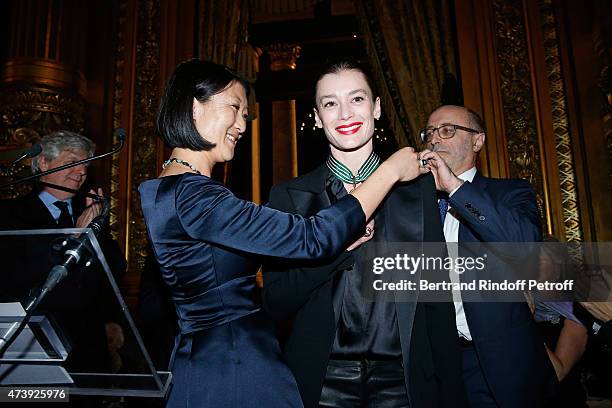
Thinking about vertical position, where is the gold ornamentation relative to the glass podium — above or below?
above

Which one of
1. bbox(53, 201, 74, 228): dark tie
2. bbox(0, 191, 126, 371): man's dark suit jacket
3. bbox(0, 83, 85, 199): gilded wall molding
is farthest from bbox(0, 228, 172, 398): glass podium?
bbox(0, 83, 85, 199): gilded wall molding

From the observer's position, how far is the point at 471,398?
170 centimetres

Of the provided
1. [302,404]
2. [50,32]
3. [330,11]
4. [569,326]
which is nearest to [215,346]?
[302,404]

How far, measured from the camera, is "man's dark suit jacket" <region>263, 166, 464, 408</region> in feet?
4.32

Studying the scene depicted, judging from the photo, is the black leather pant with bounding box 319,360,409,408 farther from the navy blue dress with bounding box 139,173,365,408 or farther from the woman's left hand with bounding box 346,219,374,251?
the woman's left hand with bounding box 346,219,374,251

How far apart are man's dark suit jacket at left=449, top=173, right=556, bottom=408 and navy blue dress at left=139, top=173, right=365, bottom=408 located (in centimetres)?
62

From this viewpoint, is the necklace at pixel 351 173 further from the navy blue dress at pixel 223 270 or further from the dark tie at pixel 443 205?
the dark tie at pixel 443 205

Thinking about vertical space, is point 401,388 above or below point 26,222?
below

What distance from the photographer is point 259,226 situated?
1228 millimetres

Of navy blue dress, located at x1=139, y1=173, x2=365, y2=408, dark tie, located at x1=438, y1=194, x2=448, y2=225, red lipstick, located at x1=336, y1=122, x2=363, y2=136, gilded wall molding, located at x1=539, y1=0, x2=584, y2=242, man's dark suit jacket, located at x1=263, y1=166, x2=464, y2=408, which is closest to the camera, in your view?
navy blue dress, located at x1=139, y1=173, x2=365, y2=408

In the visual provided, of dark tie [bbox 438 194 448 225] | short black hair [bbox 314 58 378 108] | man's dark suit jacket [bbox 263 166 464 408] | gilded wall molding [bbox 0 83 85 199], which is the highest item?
gilded wall molding [bbox 0 83 85 199]

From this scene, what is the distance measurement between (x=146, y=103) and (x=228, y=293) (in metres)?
3.54

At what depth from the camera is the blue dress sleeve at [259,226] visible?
121 centimetres

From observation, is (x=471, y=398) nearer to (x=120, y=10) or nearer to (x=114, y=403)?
(x=114, y=403)
